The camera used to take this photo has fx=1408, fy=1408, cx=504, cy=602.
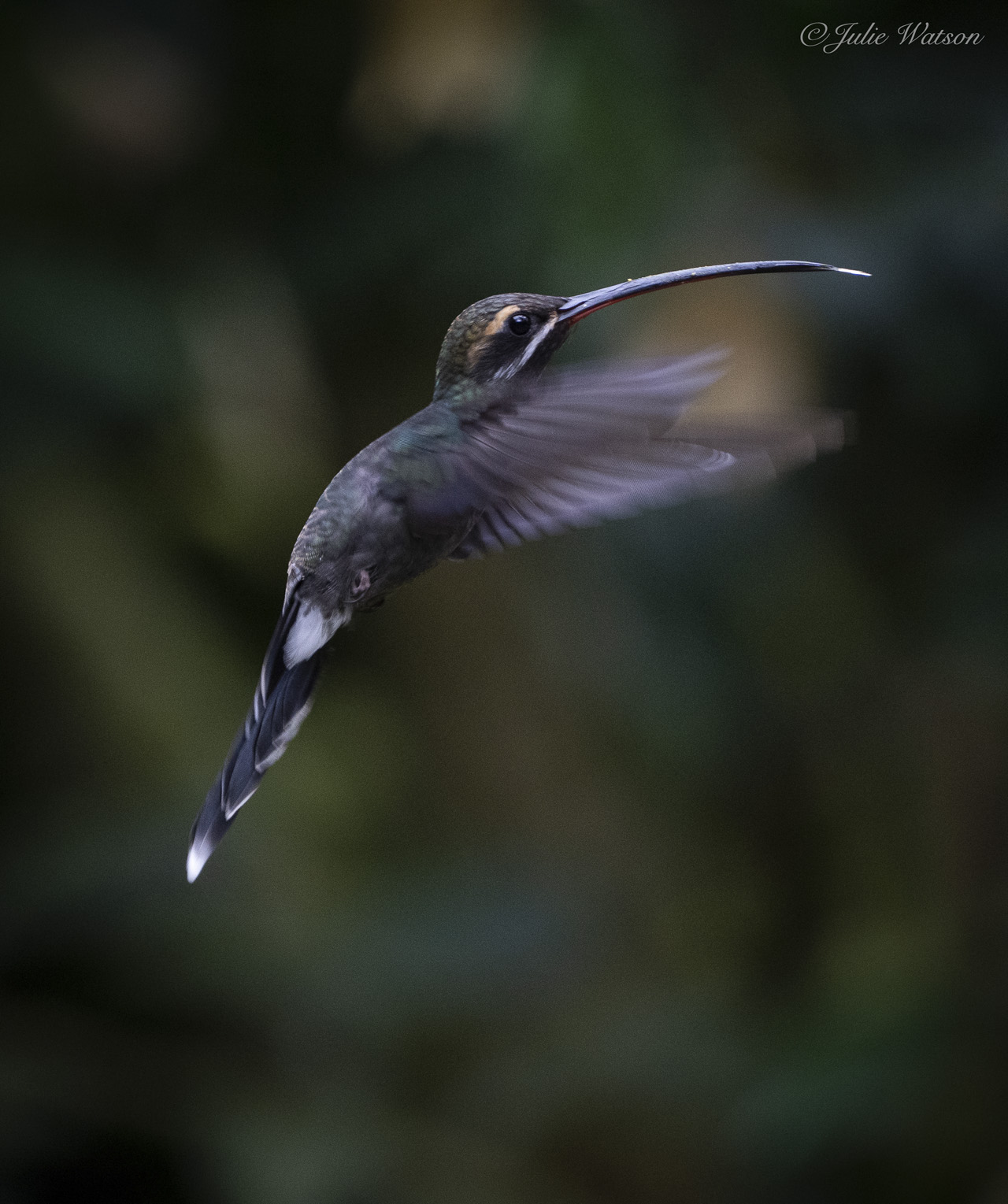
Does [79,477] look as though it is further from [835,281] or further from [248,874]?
[835,281]

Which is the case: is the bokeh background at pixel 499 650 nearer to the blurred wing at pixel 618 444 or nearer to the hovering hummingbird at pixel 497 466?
the hovering hummingbird at pixel 497 466

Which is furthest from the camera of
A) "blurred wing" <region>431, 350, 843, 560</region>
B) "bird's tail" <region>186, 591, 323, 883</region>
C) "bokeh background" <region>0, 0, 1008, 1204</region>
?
"bokeh background" <region>0, 0, 1008, 1204</region>

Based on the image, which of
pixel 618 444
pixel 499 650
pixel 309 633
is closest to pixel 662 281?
pixel 618 444

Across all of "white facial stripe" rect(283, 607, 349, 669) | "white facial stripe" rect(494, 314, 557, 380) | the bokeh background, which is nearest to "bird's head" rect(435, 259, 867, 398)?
"white facial stripe" rect(494, 314, 557, 380)

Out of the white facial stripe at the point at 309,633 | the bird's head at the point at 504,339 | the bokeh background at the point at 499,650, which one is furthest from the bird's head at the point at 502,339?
the bokeh background at the point at 499,650

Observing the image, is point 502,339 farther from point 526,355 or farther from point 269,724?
point 269,724

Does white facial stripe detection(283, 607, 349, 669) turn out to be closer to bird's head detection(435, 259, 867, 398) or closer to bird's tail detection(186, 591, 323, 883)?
bird's tail detection(186, 591, 323, 883)
